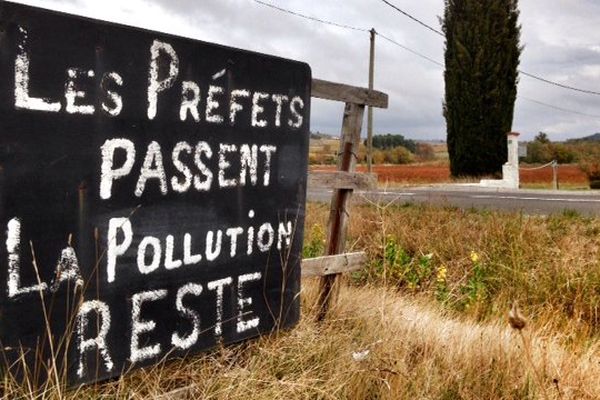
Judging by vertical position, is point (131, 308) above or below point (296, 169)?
below

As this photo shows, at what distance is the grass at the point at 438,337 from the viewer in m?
2.51

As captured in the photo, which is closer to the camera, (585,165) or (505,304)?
(505,304)

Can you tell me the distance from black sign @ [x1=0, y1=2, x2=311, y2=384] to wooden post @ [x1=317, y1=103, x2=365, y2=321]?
0.72 metres

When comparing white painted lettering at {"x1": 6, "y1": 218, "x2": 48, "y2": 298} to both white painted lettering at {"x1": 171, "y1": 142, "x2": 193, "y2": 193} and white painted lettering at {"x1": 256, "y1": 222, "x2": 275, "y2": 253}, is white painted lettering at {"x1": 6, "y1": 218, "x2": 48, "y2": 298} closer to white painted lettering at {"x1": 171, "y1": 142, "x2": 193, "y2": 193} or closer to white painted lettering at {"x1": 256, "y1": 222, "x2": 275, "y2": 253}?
white painted lettering at {"x1": 171, "y1": 142, "x2": 193, "y2": 193}

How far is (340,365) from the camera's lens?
8.96 ft

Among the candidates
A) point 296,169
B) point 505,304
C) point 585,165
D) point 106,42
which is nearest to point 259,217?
point 296,169

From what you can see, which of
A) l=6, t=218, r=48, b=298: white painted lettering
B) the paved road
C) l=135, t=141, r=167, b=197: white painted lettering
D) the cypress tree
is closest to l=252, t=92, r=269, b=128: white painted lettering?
l=135, t=141, r=167, b=197: white painted lettering

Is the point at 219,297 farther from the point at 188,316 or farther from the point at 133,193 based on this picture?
the point at 133,193

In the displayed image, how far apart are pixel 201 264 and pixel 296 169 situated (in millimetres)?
722

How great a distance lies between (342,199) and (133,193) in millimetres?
1770

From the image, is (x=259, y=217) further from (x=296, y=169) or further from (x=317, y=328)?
(x=317, y=328)

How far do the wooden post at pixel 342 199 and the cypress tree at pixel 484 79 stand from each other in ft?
66.6

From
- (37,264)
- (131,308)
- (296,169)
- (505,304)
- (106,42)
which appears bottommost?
(505,304)

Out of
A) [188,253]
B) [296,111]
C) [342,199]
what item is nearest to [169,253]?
[188,253]
